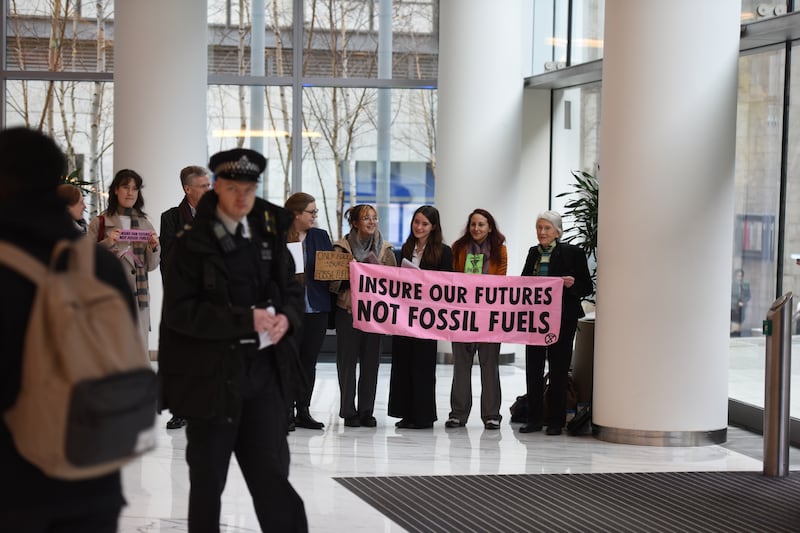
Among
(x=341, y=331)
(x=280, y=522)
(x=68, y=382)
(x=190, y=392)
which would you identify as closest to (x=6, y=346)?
(x=68, y=382)

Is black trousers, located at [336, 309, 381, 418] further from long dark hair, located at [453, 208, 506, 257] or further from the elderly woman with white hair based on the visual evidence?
the elderly woman with white hair

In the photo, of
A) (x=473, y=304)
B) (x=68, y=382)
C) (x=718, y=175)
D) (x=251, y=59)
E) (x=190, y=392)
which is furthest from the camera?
(x=251, y=59)

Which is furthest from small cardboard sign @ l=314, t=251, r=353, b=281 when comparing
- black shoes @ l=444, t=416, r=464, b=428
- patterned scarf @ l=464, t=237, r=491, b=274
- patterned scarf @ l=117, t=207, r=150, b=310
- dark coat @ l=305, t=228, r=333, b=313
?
black shoes @ l=444, t=416, r=464, b=428

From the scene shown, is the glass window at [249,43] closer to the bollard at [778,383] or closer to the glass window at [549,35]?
the glass window at [549,35]

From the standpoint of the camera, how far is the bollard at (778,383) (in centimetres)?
686

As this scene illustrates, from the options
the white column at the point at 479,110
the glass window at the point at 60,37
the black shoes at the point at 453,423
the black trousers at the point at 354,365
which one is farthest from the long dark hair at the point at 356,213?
the glass window at the point at 60,37

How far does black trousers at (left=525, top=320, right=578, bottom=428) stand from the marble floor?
18cm

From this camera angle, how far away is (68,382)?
2.54 meters

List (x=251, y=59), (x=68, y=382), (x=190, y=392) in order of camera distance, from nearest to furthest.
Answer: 1. (x=68, y=382)
2. (x=190, y=392)
3. (x=251, y=59)

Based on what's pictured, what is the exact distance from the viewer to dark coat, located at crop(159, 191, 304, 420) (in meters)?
3.87

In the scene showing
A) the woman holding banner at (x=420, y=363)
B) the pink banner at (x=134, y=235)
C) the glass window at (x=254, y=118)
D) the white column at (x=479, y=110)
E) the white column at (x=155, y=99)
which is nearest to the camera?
the pink banner at (x=134, y=235)

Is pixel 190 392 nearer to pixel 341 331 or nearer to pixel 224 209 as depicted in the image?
pixel 224 209

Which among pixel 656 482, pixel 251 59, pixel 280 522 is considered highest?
pixel 251 59

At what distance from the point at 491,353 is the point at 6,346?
6015mm
